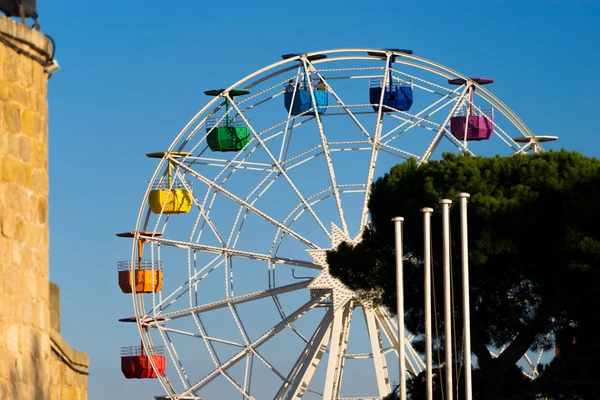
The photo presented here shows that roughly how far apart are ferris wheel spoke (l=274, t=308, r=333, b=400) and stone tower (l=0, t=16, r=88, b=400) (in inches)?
1266

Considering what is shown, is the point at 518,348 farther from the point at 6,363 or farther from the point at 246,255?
the point at 6,363

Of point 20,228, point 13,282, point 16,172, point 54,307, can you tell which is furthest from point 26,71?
point 54,307

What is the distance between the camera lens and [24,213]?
1038 cm

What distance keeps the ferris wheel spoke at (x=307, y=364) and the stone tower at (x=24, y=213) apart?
1266 inches

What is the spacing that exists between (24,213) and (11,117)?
627 mm

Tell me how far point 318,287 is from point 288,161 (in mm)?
4693

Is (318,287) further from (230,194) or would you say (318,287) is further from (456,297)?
(456,297)

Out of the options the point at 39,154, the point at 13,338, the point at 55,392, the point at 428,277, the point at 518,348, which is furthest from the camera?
the point at 518,348

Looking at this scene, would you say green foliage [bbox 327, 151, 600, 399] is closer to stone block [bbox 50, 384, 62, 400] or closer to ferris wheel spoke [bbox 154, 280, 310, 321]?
ferris wheel spoke [bbox 154, 280, 310, 321]

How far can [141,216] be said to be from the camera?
155 ft

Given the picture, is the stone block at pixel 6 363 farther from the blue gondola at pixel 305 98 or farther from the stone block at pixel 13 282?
the blue gondola at pixel 305 98

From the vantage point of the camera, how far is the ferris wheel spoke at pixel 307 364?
4291cm

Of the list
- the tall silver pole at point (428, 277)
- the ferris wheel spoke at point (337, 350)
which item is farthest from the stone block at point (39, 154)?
the ferris wheel spoke at point (337, 350)

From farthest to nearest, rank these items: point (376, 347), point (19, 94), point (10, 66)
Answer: point (376, 347) → point (19, 94) → point (10, 66)
